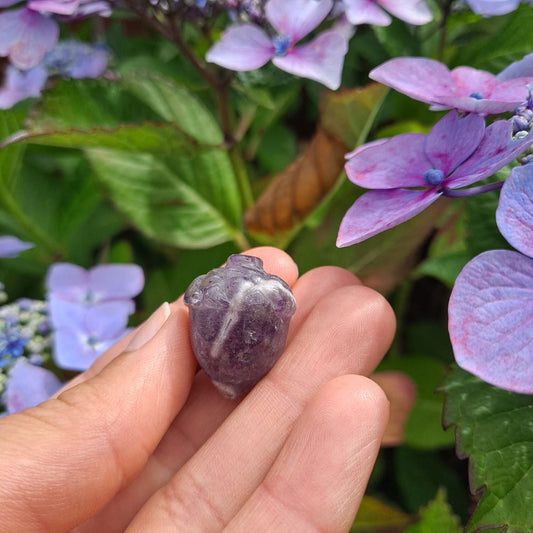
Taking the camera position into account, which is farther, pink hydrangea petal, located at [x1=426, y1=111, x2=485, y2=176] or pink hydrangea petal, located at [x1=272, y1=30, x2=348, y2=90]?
pink hydrangea petal, located at [x1=272, y1=30, x2=348, y2=90]

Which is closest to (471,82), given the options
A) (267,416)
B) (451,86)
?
(451,86)

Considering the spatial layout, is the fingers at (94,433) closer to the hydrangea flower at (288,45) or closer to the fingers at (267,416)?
the fingers at (267,416)

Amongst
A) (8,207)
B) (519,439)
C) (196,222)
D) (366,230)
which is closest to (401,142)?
(366,230)

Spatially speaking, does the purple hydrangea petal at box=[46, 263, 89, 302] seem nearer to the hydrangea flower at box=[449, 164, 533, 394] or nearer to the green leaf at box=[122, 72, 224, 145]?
the green leaf at box=[122, 72, 224, 145]

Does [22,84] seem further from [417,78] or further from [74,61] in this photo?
[417,78]

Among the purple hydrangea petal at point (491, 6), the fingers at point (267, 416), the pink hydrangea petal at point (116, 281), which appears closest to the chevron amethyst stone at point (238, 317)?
the fingers at point (267, 416)

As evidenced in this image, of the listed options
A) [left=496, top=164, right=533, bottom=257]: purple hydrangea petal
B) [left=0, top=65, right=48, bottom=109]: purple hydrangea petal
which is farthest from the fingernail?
[left=0, top=65, right=48, bottom=109]: purple hydrangea petal
